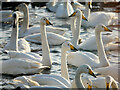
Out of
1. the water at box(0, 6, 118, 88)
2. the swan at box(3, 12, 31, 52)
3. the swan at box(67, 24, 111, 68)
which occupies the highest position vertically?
the swan at box(3, 12, 31, 52)

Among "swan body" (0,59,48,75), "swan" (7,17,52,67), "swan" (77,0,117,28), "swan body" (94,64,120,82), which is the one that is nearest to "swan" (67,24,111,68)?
"swan" (7,17,52,67)

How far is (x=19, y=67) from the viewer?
9078 millimetres

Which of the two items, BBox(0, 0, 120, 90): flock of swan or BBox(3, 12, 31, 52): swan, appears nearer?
BBox(0, 0, 120, 90): flock of swan

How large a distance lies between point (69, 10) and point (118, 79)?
931 cm

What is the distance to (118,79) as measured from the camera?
8586 millimetres

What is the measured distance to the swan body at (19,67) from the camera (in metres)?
9.05

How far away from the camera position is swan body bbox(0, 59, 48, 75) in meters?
9.05

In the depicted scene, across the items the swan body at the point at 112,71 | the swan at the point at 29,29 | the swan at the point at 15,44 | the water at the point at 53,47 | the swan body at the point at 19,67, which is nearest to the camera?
the swan body at the point at 112,71

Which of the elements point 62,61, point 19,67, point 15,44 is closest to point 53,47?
point 15,44

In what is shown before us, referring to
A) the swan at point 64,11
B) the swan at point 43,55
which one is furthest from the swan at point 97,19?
the swan at point 43,55

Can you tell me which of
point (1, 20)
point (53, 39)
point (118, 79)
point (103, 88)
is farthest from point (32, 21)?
point (103, 88)

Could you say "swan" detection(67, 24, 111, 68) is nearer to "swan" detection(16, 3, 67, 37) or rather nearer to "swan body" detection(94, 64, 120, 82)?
"swan body" detection(94, 64, 120, 82)

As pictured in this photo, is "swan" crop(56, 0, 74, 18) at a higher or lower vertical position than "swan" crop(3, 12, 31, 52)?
lower

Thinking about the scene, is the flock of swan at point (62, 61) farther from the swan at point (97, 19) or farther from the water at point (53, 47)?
the swan at point (97, 19)
